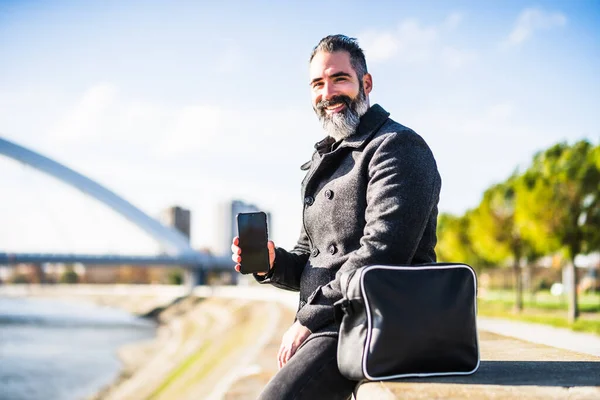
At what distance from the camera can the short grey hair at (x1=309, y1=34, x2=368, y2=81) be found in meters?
2.69

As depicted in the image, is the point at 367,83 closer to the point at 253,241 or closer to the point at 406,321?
the point at 253,241

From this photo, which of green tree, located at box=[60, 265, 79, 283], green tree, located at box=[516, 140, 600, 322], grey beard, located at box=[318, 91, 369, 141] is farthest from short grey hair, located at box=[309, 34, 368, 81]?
green tree, located at box=[60, 265, 79, 283]

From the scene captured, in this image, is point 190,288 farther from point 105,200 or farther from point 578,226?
point 578,226

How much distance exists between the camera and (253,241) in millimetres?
2701

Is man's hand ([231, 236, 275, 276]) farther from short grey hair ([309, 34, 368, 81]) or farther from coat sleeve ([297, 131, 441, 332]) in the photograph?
short grey hair ([309, 34, 368, 81])

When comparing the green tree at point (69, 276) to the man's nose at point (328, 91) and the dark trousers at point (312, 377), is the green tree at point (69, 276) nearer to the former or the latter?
the man's nose at point (328, 91)

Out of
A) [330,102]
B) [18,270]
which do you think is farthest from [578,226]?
[18,270]

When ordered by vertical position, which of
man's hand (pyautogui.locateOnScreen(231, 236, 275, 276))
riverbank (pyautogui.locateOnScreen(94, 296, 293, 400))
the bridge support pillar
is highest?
man's hand (pyautogui.locateOnScreen(231, 236, 275, 276))

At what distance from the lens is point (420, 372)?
221 cm

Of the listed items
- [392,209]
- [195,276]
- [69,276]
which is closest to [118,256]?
[195,276]

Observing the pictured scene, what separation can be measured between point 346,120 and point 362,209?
40cm

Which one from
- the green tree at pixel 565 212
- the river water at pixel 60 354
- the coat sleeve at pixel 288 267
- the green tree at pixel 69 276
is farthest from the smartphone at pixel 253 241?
the green tree at pixel 69 276

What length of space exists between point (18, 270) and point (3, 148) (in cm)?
7555

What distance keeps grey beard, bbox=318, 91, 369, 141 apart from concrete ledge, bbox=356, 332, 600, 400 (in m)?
1.04
